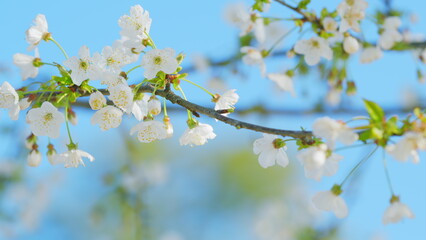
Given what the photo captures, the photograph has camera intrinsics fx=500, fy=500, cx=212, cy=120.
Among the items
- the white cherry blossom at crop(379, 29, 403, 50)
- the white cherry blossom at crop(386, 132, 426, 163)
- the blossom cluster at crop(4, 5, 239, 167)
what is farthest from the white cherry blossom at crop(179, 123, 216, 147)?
the white cherry blossom at crop(379, 29, 403, 50)

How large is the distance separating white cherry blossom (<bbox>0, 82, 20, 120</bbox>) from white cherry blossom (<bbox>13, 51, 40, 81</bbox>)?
9.6 inches

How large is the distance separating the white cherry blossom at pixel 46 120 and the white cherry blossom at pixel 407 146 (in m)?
0.80

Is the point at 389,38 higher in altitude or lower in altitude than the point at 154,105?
higher

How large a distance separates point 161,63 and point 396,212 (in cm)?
72

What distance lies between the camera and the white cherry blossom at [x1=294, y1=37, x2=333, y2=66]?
5.60 ft

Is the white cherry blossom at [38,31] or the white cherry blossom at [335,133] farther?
the white cherry blossom at [38,31]

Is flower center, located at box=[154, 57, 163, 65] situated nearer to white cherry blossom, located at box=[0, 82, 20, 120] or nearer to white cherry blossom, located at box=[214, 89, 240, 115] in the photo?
white cherry blossom, located at box=[214, 89, 240, 115]

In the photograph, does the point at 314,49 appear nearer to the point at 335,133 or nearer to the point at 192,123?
the point at 192,123

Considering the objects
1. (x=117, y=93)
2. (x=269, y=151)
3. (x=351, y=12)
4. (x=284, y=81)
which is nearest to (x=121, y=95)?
(x=117, y=93)

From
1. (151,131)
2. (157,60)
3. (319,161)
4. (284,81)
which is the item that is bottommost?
(319,161)

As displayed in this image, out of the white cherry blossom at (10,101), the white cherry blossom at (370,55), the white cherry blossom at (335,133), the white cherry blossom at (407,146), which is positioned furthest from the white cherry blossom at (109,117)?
the white cherry blossom at (370,55)

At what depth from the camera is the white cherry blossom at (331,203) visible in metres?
1.29

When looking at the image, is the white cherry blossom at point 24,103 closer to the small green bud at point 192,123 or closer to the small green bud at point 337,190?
the small green bud at point 192,123

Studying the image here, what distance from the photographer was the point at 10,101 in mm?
1291
